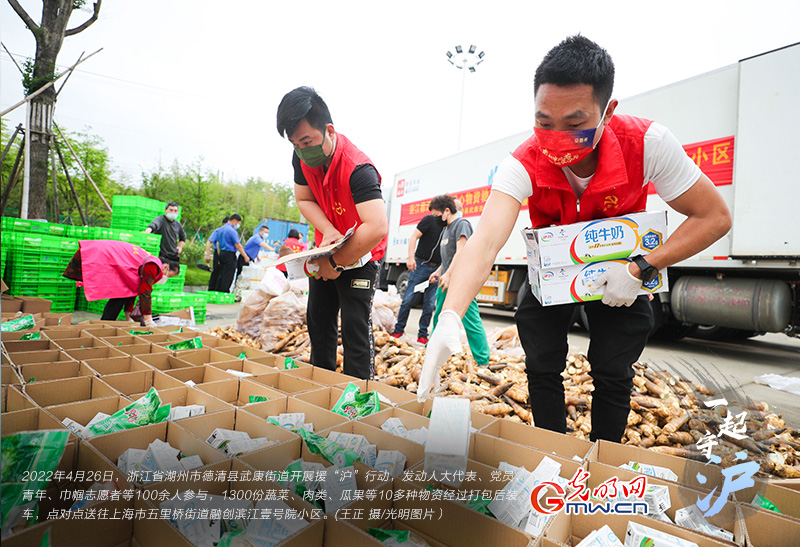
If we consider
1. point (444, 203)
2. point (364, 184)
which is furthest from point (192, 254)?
point (364, 184)

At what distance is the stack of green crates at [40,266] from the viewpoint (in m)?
4.39

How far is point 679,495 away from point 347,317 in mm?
1446

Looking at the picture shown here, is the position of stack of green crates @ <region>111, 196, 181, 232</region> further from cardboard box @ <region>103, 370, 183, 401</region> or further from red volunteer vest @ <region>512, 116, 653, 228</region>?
red volunteer vest @ <region>512, 116, 653, 228</region>

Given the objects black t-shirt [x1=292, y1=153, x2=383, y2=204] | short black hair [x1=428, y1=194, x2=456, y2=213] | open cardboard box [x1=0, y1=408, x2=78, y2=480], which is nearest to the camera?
open cardboard box [x1=0, y1=408, x2=78, y2=480]

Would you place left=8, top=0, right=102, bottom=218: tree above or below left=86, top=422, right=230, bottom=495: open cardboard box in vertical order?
above

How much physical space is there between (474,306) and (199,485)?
10.5 feet

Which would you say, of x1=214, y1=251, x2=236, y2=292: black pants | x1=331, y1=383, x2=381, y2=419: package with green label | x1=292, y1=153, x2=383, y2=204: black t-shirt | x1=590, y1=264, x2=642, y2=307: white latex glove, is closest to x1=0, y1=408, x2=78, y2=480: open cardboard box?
x1=331, y1=383, x2=381, y2=419: package with green label

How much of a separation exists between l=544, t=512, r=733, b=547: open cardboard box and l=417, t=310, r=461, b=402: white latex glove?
0.42 meters

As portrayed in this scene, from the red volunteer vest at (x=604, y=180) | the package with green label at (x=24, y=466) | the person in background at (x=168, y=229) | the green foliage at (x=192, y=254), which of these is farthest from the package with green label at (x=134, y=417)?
the green foliage at (x=192, y=254)

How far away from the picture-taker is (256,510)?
901 millimetres

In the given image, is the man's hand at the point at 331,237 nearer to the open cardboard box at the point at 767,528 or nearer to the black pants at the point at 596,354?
the black pants at the point at 596,354

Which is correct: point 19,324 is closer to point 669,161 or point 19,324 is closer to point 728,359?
point 669,161

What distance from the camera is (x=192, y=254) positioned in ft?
42.2

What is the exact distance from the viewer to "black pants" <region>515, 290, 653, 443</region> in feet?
4.98
